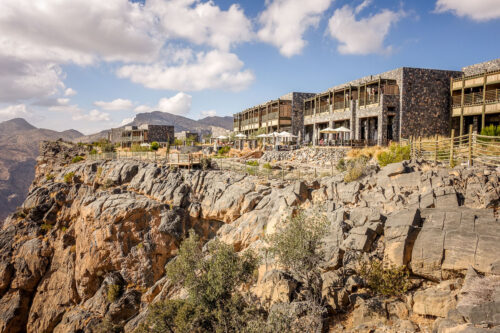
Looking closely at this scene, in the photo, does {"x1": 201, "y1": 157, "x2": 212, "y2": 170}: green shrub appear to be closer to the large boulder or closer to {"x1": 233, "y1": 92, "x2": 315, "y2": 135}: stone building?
the large boulder

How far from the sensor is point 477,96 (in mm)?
29375

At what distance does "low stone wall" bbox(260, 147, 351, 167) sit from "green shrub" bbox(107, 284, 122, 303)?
18194 millimetres

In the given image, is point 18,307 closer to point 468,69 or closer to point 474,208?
point 474,208

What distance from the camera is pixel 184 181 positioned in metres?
26.5

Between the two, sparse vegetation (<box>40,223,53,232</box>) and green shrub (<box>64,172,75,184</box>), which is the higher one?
green shrub (<box>64,172,75,184</box>)

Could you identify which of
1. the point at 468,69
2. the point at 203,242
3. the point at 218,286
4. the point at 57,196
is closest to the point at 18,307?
the point at 57,196

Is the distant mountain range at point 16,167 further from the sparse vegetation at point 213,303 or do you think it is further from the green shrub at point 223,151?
the sparse vegetation at point 213,303

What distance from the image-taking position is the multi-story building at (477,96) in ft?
90.9

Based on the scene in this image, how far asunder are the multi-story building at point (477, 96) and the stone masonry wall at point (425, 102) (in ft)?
3.02

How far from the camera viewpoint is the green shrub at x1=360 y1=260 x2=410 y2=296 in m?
9.34

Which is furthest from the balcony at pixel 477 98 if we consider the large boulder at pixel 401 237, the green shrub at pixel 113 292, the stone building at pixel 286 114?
the green shrub at pixel 113 292

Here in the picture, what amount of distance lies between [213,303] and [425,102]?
31.6m

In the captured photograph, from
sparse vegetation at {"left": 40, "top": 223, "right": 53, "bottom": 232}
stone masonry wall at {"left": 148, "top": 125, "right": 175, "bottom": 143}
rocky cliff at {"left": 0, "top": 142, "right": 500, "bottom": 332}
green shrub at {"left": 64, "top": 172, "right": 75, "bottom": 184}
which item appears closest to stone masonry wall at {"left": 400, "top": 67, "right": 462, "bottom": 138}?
rocky cliff at {"left": 0, "top": 142, "right": 500, "bottom": 332}

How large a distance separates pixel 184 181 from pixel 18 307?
1874 centimetres
